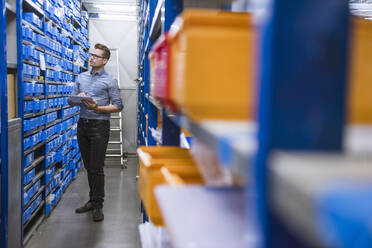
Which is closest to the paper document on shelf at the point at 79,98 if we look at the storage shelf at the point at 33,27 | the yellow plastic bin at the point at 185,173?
the storage shelf at the point at 33,27

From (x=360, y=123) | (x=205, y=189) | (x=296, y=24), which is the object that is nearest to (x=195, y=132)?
(x=205, y=189)

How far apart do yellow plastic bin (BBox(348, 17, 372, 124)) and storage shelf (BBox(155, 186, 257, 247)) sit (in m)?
0.28

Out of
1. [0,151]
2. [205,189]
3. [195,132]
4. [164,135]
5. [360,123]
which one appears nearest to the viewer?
[360,123]

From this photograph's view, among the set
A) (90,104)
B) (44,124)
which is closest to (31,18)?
(90,104)

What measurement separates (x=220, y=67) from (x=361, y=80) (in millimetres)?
252

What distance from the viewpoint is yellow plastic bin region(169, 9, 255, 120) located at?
30.0 inches

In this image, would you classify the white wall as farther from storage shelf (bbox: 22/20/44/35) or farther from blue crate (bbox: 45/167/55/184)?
storage shelf (bbox: 22/20/44/35)

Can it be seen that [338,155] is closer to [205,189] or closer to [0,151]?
[205,189]

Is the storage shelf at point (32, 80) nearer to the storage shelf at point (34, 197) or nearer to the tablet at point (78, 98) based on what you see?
the tablet at point (78, 98)

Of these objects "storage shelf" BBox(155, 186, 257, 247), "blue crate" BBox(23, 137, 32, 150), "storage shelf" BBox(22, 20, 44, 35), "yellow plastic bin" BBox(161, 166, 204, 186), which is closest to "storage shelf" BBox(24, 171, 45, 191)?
"blue crate" BBox(23, 137, 32, 150)

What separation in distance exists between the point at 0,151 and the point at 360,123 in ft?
8.84

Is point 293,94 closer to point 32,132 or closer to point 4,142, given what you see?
point 4,142

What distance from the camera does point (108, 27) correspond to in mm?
8938

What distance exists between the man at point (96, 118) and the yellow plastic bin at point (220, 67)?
3509 millimetres
